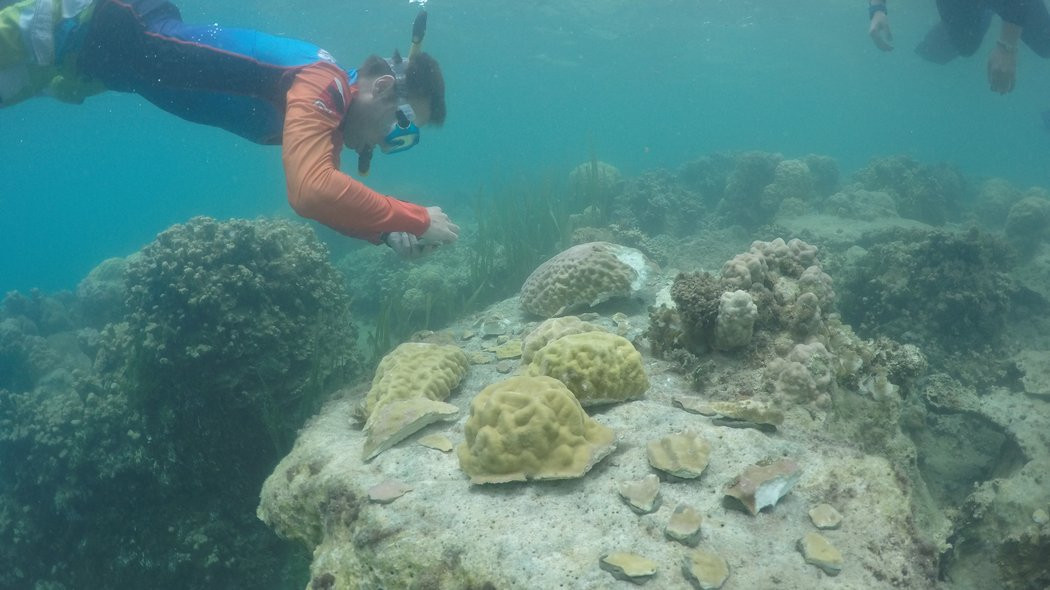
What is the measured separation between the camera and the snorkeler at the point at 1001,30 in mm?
6832

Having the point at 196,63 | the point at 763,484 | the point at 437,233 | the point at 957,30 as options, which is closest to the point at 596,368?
the point at 763,484

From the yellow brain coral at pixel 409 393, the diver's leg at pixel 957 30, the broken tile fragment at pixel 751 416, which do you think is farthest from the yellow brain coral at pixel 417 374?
the diver's leg at pixel 957 30

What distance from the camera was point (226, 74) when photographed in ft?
14.4

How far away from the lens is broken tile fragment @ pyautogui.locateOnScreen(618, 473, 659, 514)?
8.10 ft

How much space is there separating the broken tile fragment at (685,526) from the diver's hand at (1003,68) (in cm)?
796

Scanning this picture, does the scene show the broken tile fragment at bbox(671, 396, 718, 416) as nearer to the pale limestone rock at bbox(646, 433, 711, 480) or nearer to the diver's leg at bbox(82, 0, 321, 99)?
the pale limestone rock at bbox(646, 433, 711, 480)

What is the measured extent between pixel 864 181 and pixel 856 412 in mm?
16772

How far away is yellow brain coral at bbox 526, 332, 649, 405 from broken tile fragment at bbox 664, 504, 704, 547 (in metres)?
1.11

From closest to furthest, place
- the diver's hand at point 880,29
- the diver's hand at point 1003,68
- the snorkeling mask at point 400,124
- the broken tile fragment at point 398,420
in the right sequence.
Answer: the broken tile fragment at point 398,420 → the snorkeling mask at point 400,124 → the diver's hand at point 1003,68 → the diver's hand at point 880,29

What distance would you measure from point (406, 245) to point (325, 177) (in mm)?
755

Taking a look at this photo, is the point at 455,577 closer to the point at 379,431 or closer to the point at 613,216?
the point at 379,431

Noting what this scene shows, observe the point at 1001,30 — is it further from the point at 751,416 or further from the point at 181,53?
the point at 181,53

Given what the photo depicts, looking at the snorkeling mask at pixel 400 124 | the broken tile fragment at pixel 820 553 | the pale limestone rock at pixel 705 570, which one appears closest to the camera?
the pale limestone rock at pixel 705 570

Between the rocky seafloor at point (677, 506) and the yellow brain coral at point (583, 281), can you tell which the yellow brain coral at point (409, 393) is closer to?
the rocky seafloor at point (677, 506)
